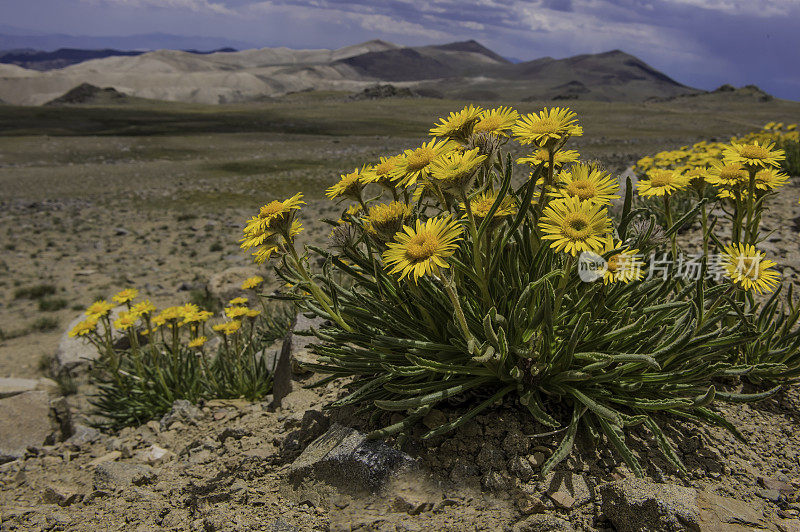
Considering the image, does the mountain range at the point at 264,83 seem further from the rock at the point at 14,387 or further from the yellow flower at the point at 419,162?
the yellow flower at the point at 419,162

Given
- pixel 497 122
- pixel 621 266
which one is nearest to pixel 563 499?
pixel 621 266

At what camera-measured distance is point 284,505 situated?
233 cm

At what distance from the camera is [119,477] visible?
3.03 m

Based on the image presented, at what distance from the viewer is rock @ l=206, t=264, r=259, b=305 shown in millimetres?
7922

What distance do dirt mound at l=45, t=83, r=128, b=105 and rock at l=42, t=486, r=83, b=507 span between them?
320 feet

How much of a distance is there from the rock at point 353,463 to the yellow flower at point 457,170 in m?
1.31

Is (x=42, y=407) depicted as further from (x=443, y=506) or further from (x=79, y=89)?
(x=79, y=89)

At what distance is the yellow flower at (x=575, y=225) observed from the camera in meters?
1.93

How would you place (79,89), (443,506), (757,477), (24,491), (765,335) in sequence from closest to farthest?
1. (443,506)
2. (757,477)
3. (765,335)
4. (24,491)
5. (79,89)

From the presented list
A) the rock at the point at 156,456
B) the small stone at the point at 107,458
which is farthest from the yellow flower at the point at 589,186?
the small stone at the point at 107,458

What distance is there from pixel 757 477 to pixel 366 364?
6.47ft

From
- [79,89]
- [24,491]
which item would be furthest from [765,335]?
[79,89]

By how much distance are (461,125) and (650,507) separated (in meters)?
1.85

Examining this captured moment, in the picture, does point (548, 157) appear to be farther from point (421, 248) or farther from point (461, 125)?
point (421, 248)
